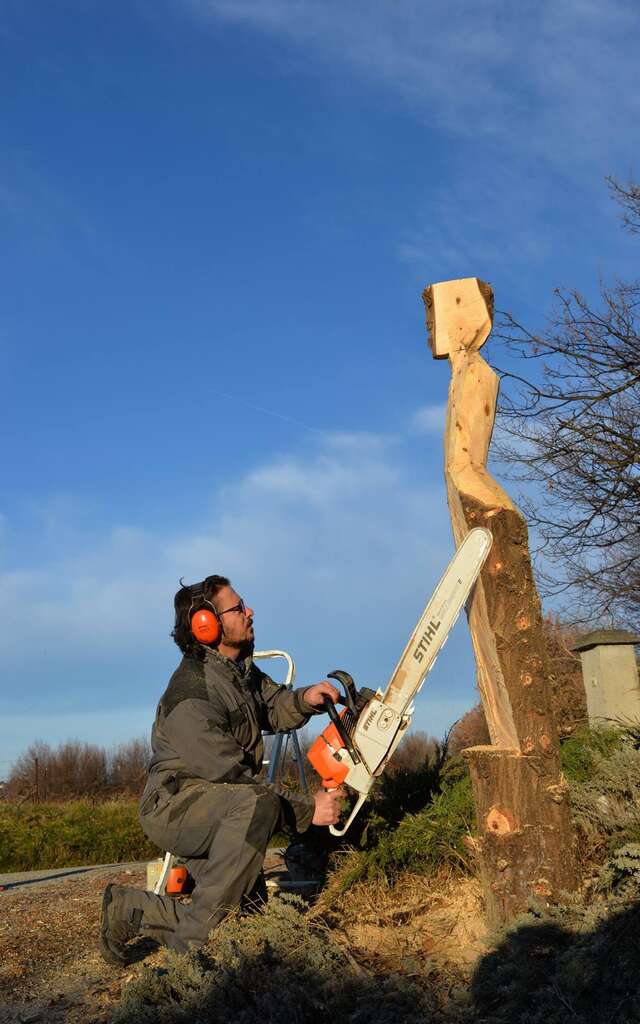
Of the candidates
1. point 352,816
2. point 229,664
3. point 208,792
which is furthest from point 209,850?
point 229,664

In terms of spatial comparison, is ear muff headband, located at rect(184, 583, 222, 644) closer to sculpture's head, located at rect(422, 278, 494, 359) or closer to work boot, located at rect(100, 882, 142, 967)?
work boot, located at rect(100, 882, 142, 967)

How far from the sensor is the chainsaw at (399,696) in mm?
4543

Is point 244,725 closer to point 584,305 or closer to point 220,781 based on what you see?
point 220,781

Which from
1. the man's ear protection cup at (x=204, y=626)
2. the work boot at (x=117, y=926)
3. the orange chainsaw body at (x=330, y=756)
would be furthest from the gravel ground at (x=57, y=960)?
the man's ear protection cup at (x=204, y=626)

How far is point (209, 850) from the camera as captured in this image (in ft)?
14.8

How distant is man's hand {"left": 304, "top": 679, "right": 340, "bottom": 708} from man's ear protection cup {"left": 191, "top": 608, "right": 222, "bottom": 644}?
0.63 meters

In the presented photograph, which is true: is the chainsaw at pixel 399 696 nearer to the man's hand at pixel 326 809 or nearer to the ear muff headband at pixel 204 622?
the man's hand at pixel 326 809

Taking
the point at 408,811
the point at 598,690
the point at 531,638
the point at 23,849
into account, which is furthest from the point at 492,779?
the point at 23,849

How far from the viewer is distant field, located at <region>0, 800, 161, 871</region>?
11945mm

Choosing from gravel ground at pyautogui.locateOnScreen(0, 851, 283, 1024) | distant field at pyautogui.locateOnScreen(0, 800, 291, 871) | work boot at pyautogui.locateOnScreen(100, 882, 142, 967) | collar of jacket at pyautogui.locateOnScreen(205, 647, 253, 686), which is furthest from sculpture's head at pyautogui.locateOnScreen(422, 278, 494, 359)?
distant field at pyautogui.locateOnScreen(0, 800, 291, 871)

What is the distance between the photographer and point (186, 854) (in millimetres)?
4559

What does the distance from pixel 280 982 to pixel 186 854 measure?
121 centimetres

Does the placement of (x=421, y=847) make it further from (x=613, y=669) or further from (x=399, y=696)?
(x=613, y=669)

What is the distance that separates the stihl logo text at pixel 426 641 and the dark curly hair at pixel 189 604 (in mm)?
1249
